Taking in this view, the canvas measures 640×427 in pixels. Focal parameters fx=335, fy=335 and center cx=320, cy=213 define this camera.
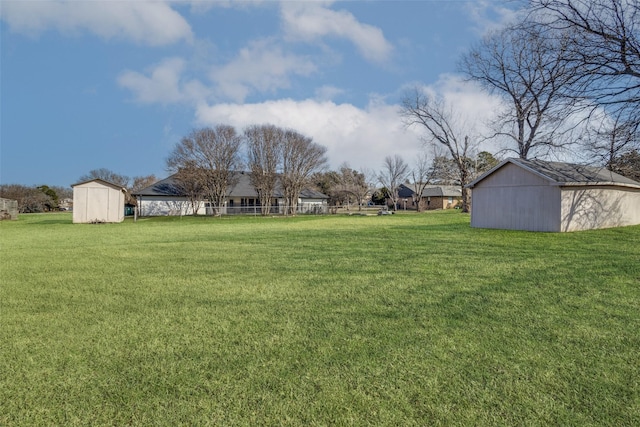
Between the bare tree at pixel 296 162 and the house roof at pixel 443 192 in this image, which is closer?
the bare tree at pixel 296 162

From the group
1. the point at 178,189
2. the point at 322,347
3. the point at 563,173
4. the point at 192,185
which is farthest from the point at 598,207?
the point at 178,189

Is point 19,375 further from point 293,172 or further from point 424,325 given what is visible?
point 293,172

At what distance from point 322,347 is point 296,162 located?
34.2m

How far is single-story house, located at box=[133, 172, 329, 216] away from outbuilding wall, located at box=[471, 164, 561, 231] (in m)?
24.2

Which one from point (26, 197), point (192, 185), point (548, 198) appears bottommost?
point (548, 198)

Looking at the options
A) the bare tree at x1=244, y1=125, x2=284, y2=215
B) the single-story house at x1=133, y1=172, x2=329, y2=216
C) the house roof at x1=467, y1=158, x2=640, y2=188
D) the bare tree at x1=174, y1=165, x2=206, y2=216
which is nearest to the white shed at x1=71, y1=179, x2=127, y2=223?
the bare tree at x1=174, y1=165, x2=206, y2=216

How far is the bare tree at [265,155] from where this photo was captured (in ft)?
117

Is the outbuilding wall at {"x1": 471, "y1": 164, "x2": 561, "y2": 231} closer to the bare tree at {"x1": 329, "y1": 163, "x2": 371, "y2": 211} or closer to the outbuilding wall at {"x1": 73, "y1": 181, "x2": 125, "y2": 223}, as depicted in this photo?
the outbuilding wall at {"x1": 73, "y1": 181, "x2": 125, "y2": 223}

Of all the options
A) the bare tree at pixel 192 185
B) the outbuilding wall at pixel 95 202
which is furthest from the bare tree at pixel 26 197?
the outbuilding wall at pixel 95 202

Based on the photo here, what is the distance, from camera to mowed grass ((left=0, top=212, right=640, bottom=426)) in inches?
85.2

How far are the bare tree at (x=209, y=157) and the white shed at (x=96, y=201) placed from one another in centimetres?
934

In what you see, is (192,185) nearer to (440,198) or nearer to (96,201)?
(96,201)

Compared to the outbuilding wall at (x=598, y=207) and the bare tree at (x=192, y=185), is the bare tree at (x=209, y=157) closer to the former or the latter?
the bare tree at (x=192, y=185)

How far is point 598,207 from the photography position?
1527 centimetres
